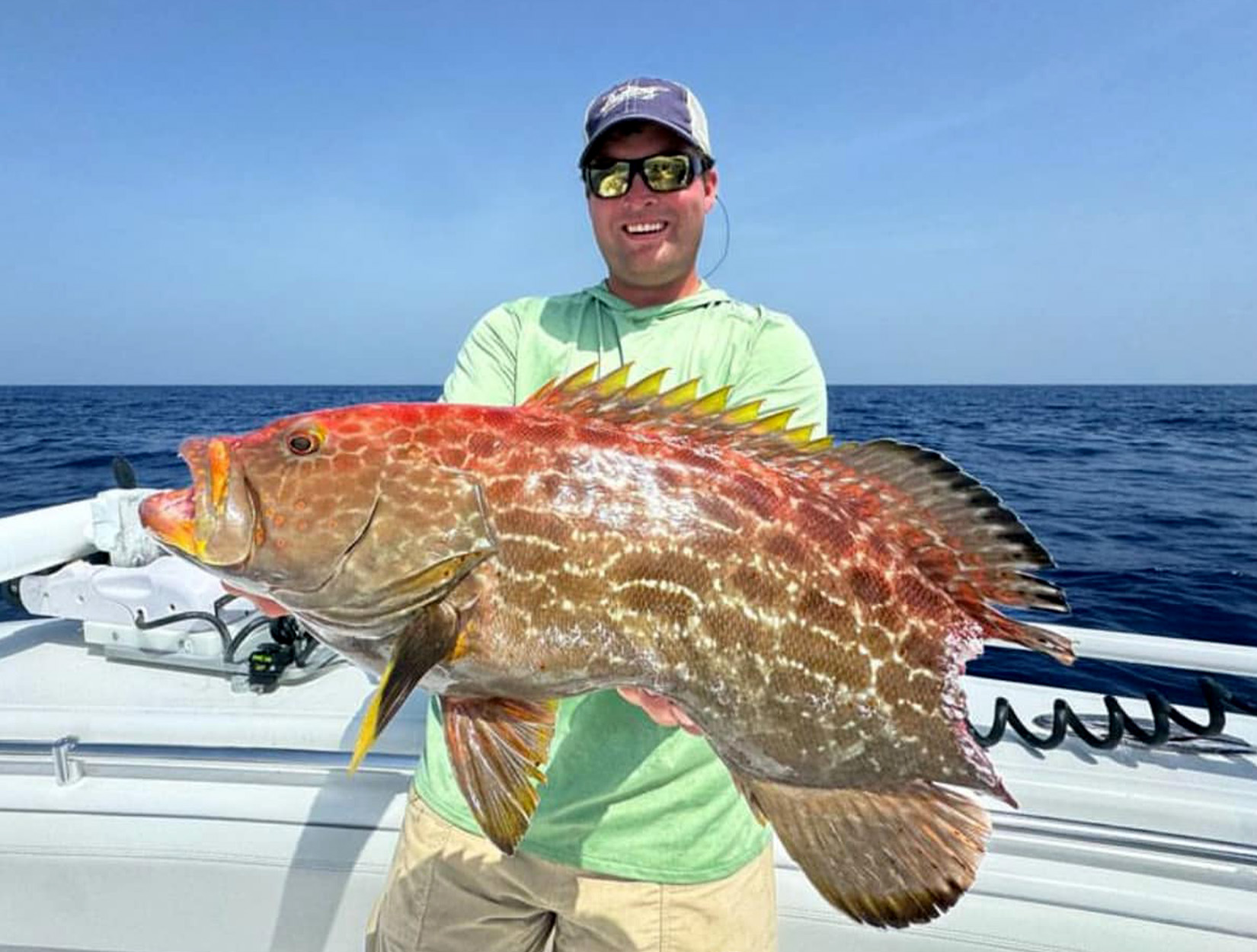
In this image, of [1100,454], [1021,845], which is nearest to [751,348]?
[1021,845]

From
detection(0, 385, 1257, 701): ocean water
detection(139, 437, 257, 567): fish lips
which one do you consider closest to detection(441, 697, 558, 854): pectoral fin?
detection(139, 437, 257, 567): fish lips

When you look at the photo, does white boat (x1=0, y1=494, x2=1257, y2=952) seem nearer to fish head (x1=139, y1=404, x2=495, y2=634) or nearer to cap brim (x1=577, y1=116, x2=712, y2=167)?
fish head (x1=139, y1=404, x2=495, y2=634)

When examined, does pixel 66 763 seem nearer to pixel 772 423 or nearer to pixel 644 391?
pixel 644 391

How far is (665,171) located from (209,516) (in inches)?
74.9

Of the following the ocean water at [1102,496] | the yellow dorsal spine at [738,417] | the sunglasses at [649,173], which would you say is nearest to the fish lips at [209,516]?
the yellow dorsal spine at [738,417]

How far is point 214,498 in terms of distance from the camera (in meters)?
1.80

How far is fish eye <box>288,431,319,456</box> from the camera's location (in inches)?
73.8

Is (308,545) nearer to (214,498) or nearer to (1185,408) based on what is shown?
(214,498)

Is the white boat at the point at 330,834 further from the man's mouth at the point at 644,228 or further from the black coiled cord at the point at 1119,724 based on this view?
the man's mouth at the point at 644,228

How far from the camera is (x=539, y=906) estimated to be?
2520mm

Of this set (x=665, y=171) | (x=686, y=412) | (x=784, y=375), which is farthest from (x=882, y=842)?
(x=665, y=171)

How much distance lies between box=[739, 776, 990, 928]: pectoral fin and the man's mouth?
1855 mm

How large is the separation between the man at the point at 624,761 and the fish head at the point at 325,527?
806mm

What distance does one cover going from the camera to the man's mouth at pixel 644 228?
2.77 m
